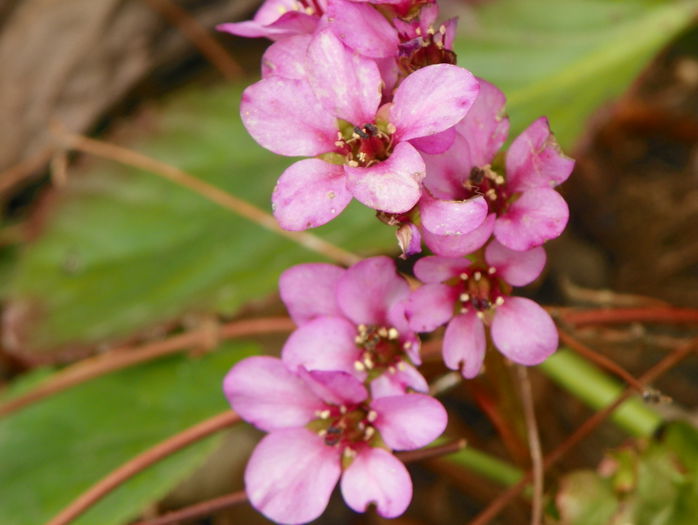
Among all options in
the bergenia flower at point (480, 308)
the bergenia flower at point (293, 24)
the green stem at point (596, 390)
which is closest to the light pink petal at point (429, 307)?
the bergenia flower at point (480, 308)

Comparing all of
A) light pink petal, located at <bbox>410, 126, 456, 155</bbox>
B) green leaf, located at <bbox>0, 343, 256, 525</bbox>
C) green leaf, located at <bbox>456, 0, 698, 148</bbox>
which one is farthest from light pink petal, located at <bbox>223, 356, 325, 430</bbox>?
green leaf, located at <bbox>456, 0, 698, 148</bbox>

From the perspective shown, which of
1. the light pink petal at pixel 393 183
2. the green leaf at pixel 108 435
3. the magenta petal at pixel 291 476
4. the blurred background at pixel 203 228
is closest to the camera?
the light pink petal at pixel 393 183

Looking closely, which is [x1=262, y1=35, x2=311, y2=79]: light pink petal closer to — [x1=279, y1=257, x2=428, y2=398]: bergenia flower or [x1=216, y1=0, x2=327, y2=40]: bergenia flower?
[x1=216, y1=0, x2=327, y2=40]: bergenia flower

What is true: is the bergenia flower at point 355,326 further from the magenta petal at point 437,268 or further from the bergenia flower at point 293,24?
the bergenia flower at point 293,24

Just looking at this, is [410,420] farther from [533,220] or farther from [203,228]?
[203,228]

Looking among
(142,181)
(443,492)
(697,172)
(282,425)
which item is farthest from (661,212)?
(282,425)

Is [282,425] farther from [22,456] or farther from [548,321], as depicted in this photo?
[22,456]

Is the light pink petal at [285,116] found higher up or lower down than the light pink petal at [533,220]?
higher up
